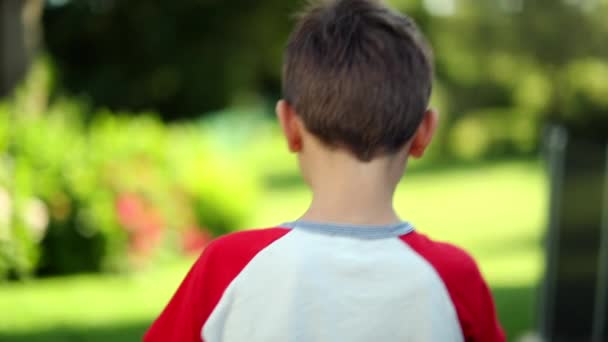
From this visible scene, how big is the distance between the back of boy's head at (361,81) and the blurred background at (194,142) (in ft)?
15.0

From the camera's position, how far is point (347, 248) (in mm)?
1943

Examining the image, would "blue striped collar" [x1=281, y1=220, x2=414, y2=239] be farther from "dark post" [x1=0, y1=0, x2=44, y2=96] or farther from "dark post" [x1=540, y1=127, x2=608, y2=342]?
"dark post" [x1=0, y1=0, x2=44, y2=96]

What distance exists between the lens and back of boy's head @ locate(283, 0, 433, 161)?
76.9 inches

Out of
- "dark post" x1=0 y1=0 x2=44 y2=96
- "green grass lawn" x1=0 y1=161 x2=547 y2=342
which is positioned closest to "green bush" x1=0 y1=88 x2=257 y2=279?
"green grass lawn" x1=0 y1=161 x2=547 y2=342

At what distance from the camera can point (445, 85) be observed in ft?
94.6

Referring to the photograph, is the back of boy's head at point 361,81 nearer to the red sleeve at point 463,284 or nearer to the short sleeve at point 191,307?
the red sleeve at point 463,284

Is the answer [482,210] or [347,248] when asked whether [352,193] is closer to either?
[347,248]

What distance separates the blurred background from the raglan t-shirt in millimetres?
4579

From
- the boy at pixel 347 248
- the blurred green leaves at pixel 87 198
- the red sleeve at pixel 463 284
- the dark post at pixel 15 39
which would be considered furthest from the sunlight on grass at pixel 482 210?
the boy at pixel 347 248

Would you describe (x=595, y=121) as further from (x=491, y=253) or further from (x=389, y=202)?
(x=389, y=202)

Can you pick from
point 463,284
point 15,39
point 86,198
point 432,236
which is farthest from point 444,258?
point 432,236

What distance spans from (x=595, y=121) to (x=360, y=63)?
25.4 metres

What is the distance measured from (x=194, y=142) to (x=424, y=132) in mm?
9828

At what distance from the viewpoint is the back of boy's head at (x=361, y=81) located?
1.95 meters
